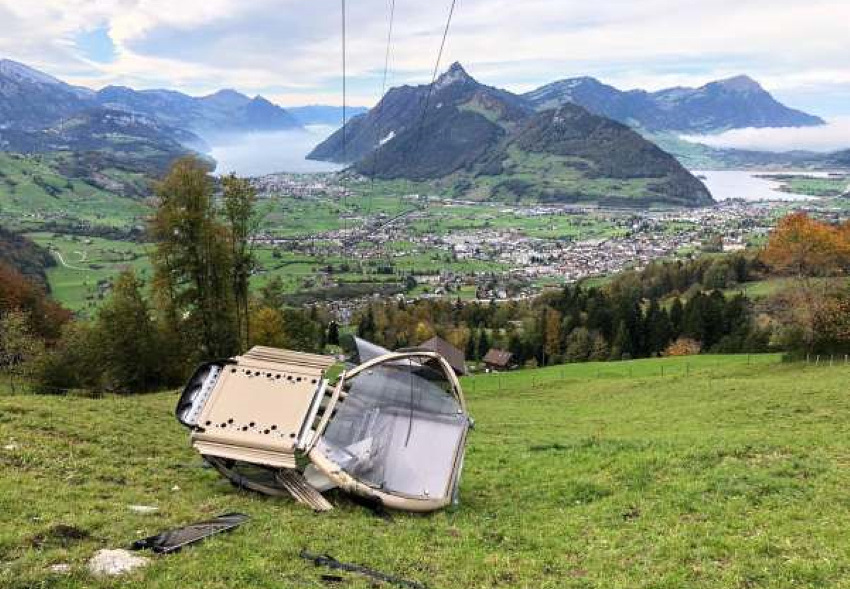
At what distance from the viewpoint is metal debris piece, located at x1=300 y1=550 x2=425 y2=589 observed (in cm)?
894

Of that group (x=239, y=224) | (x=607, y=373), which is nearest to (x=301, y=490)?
(x=239, y=224)

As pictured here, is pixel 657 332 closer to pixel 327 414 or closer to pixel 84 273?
pixel 327 414

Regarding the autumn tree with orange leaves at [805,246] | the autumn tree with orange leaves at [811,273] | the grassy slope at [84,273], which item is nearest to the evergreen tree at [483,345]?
the autumn tree with orange leaves at [811,273]

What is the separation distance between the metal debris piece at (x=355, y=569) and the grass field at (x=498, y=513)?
26 cm

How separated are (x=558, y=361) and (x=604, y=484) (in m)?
74.4

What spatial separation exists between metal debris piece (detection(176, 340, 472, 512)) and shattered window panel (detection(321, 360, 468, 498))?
0.02 metres

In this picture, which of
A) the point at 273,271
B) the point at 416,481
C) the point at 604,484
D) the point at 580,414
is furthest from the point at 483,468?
the point at 273,271

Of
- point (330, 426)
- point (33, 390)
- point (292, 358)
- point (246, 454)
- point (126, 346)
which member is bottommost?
point (33, 390)

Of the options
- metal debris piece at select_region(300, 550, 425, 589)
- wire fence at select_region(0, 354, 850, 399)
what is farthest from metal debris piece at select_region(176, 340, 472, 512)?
wire fence at select_region(0, 354, 850, 399)

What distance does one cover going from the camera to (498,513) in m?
12.8

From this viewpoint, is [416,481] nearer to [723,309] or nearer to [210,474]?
[210,474]

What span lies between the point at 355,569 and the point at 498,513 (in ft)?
Result: 14.1

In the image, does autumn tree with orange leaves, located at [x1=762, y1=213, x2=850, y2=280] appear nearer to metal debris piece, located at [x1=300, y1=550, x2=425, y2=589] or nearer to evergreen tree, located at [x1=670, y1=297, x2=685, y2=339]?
evergreen tree, located at [x1=670, y1=297, x2=685, y2=339]

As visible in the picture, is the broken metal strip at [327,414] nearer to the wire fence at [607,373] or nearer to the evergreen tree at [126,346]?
the wire fence at [607,373]
